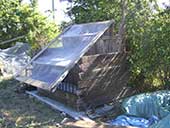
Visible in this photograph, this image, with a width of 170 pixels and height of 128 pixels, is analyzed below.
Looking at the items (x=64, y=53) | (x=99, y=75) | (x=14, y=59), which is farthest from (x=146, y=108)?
(x=14, y=59)

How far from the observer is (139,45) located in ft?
27.4

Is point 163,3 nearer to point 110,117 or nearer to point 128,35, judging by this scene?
point 128,35

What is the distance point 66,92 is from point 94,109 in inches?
35.8

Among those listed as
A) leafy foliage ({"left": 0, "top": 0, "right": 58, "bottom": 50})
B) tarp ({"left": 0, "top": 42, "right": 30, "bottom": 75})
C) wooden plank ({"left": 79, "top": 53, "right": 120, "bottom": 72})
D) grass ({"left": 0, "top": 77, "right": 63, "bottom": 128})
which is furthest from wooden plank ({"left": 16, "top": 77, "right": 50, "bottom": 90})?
leafy foliage ({"left": 0, "top": 0, "right": 58, "bottom": 50})

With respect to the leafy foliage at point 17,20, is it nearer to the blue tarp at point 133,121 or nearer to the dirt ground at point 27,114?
the dirt ground at point 27,114

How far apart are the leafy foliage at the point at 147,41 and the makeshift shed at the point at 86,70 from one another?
42 centimetres

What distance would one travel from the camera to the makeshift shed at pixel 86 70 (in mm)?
7750

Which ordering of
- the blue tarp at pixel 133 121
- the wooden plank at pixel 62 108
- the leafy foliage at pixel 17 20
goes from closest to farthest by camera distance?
the blue tarp at pixel 133 121 → the wooden plank at pixel 62 108 → the leafy foliage at pixel 17 20

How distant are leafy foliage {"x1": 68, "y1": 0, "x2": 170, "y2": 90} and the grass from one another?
2633 mm

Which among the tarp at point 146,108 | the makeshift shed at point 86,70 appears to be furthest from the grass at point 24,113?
the tarp at point 146,108

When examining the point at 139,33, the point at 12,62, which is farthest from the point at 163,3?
the point at 12,62

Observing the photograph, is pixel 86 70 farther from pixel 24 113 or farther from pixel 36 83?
pixel 24 113

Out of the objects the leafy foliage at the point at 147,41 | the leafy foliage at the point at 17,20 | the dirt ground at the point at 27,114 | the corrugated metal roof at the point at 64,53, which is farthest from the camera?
the leafy foliage at the point at 17,20

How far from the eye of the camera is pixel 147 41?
27.0 ft
